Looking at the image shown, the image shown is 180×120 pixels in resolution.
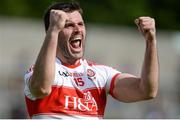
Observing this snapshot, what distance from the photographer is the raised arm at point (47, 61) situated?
674 cm

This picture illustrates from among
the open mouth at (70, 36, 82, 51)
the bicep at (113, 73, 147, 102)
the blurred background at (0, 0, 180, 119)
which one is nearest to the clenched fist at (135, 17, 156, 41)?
the bicep at (113, 73, 147, 102)

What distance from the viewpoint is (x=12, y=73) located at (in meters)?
21.8

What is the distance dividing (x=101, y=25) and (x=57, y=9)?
2338 cm

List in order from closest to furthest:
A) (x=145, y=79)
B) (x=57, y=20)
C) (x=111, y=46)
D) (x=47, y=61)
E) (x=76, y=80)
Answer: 1. (x=47, y=61)
2. (x=57, y=20)
3. (x=145, y=79)
4. (x=76, y=80)
5. (x=111, y=46)

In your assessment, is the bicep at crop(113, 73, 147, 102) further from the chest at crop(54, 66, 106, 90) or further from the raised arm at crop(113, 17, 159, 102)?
the chest at crop(54, 66, 106, 90)

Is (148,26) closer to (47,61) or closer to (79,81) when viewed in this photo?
(79,81)

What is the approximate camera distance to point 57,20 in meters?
6.85

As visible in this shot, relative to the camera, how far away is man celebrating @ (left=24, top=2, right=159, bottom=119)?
6.99 metres

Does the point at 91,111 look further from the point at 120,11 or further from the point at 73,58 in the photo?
the point at 120,11

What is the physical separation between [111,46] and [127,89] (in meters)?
18.1

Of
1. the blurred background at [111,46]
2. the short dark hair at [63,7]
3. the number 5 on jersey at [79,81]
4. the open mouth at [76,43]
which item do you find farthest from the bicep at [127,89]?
the blurred background at [111,46]

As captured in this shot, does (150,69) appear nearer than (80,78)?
Yes

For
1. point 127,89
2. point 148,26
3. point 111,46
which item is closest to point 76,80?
point 127,89

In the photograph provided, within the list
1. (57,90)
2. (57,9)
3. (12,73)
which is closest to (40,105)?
(57,90)
